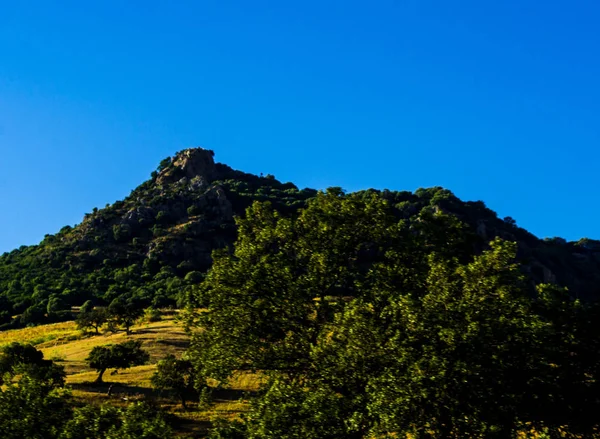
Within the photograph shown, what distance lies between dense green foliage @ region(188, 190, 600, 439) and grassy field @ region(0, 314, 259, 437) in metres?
3.73

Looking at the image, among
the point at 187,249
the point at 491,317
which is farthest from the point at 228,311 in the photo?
the point at 187,249

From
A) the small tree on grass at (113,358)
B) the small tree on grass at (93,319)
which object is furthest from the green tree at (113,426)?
the small tree on grass at (93,319)

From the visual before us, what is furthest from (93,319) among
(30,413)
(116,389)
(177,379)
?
(30,413)

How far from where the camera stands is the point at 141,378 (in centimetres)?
5600

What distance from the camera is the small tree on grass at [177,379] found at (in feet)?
156

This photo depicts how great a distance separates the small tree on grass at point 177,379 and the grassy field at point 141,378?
3.47 feet

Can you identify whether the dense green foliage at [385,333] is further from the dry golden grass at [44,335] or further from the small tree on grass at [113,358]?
the dry golden grass at [44,335]

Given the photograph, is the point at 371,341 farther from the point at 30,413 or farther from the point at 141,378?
the point at 141,378

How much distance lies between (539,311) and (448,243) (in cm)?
649

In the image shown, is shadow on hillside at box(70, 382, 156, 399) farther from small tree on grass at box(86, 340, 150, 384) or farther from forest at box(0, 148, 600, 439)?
forest at box(0, 148, 600, 439)

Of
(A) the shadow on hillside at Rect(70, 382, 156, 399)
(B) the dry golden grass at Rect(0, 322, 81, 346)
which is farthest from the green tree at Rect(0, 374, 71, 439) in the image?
(B) the dry golden grass at Rect(0, 322, 81, 346)

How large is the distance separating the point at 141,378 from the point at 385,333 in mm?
42084

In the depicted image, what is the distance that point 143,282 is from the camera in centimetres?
16050

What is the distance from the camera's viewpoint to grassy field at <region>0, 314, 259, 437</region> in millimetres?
44094
